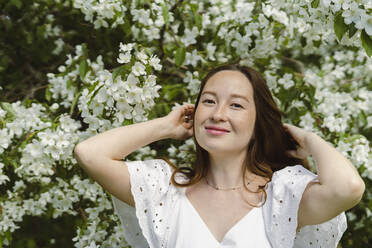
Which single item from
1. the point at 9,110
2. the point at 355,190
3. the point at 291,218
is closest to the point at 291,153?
the point at 291,218

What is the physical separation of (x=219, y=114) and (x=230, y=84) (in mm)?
183

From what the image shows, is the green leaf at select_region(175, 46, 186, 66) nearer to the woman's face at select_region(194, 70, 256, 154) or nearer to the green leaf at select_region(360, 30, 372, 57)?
the woman's face at select_region(194, 70, 256, 154)

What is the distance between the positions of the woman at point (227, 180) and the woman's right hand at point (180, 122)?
23mm

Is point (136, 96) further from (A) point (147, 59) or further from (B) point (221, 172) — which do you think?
(B) point (221, 172)

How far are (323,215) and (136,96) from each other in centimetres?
96

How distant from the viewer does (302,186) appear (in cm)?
175

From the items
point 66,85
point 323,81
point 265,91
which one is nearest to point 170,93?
point 66,85

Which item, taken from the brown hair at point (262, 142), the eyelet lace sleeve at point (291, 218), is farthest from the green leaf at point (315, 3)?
the eyelet lace sleeve at point (291, 218)

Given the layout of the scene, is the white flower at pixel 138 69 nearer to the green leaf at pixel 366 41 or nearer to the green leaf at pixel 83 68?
the green leaf at pixel 83 68

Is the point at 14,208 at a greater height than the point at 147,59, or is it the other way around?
the point at 147,59

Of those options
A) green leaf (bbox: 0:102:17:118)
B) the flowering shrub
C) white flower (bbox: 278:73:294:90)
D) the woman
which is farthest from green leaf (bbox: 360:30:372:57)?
green leaf (bbox: 0:102:17:118)

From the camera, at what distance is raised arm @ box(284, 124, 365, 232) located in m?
1.60

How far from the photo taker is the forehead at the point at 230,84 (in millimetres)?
1921

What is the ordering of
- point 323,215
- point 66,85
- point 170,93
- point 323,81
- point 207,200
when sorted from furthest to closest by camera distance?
1. point 323,81
2. point 170,93
3. point 66,85
4. point 207,200
5. point 323,215
